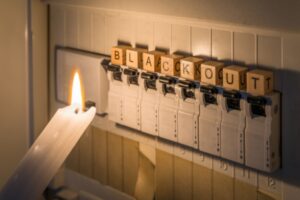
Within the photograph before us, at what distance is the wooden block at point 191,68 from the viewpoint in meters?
1.11

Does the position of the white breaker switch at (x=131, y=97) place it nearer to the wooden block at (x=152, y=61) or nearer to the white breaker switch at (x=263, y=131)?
the wooden block at (x=152, y=61)

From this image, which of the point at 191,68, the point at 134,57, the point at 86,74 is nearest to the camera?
the point at 191,68

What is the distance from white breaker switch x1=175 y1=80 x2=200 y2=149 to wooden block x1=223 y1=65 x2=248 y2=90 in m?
0.09

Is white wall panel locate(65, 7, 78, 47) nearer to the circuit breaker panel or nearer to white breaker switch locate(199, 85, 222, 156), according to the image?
the circuit breaker panel

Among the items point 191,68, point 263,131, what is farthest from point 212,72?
point 263,131

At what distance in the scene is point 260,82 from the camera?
101cm

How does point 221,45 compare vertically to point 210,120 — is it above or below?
above

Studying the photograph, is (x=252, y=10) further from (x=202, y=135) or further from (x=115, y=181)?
(x=115, y=181)

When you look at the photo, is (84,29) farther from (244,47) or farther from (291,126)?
(291,126)

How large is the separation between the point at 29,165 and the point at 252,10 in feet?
1.70

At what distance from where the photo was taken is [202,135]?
1.15m

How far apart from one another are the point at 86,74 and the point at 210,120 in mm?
430

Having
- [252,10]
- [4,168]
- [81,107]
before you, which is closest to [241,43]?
[252,10]

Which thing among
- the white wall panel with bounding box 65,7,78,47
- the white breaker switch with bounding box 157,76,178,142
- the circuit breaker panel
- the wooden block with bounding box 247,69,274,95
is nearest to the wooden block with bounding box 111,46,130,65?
the circuit breaker panel
